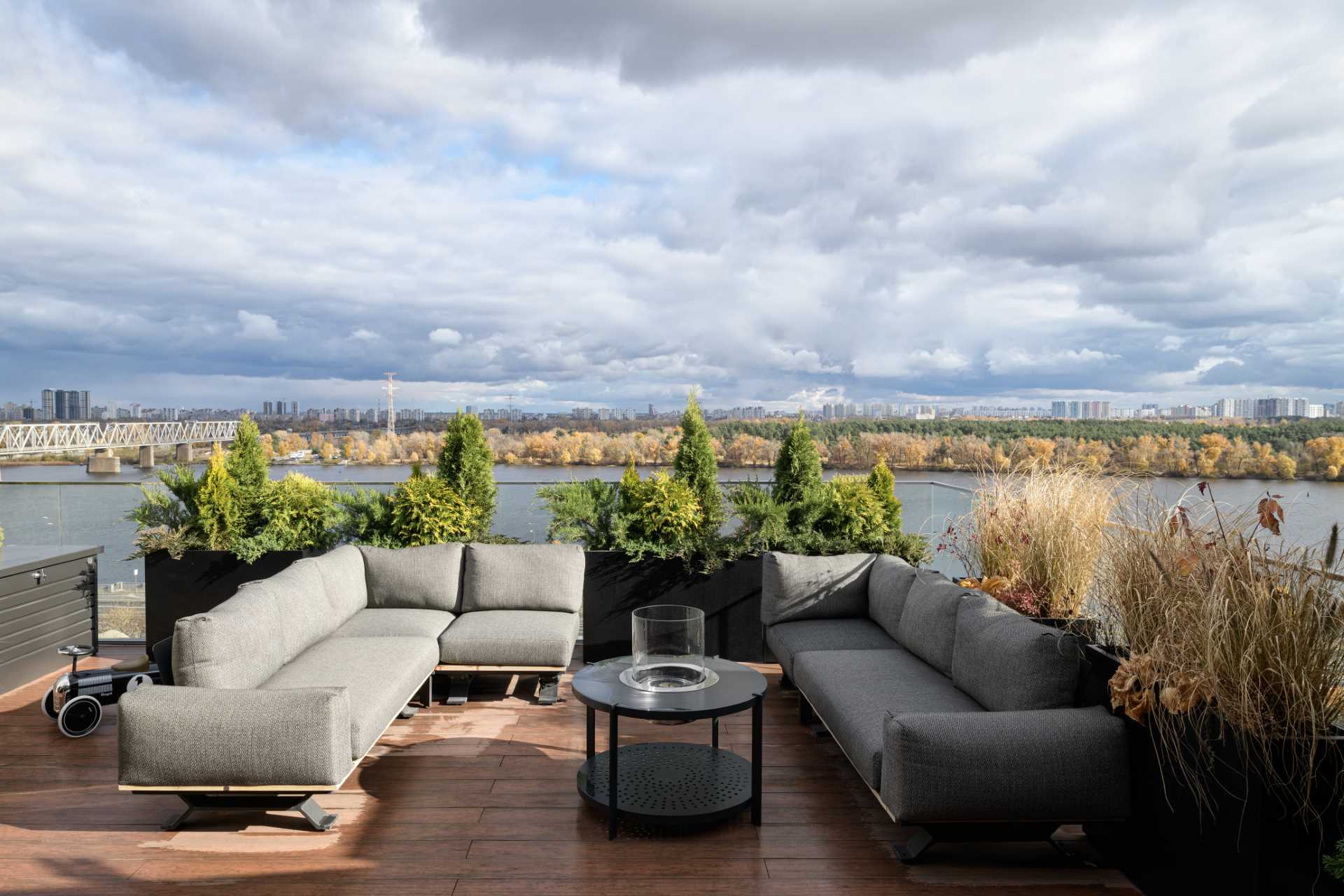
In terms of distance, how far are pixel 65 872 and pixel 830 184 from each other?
10228mm

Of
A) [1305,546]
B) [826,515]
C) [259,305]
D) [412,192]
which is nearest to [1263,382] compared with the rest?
[826,515]

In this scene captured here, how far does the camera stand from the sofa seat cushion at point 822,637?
4250mm

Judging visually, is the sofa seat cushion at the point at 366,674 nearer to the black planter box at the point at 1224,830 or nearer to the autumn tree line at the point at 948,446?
the autumn tree line at the point at 948,446

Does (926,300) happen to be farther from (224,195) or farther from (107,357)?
(107,357)

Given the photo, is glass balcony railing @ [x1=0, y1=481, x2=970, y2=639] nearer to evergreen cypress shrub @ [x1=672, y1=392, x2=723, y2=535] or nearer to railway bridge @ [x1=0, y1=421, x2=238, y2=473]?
railway bridge @ [x1=0, y1=421, x2=238, y2=473]

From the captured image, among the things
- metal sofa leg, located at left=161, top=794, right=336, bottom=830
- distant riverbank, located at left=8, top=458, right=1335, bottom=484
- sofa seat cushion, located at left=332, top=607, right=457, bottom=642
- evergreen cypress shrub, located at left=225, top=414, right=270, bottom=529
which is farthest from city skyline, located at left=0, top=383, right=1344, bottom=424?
metal sofa leg, located at left=161, top=794, right=336, bottom=830

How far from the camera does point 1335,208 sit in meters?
7.14

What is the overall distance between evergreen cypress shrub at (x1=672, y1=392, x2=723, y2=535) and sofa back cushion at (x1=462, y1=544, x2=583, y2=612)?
1156 mm

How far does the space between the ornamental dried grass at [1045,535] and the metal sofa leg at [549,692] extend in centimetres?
263

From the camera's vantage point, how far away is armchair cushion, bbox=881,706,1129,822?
98.7 inches

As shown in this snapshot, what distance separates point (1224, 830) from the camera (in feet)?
7.06

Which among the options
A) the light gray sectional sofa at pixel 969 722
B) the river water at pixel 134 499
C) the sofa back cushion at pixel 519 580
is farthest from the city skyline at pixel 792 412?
the light gray sectional sofa at pixel 969 722

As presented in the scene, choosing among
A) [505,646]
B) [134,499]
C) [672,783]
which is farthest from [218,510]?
[672,783]

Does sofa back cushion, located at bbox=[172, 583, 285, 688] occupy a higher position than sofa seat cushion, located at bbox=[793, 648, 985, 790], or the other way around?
sofa back cushion, located at bbox=[172, 583, 285, 688]
